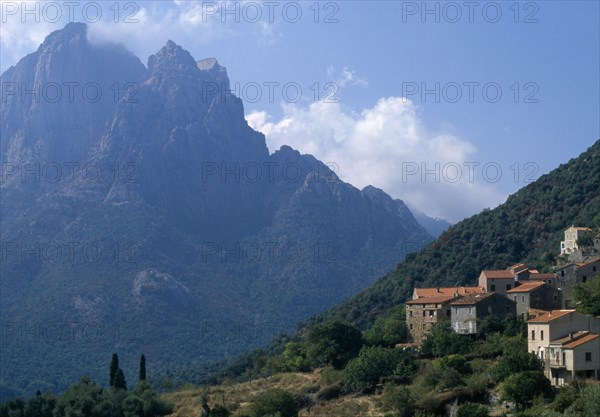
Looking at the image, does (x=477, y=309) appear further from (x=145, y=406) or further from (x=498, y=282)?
(x=145, y=406)

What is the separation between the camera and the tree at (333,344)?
76.2 meters

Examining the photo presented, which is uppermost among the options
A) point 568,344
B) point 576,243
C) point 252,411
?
point 576,243

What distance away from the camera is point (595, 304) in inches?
2662

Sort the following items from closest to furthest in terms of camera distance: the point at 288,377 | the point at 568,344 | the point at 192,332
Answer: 1. the point at 568,344
2. the point at 288,377
3. the point at 192,332

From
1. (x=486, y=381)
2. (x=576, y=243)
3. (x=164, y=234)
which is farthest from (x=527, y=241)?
(x=164, y=234)

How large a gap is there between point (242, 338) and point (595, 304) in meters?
89.3

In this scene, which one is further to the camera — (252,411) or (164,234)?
(164,234)

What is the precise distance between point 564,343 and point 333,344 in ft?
68.1

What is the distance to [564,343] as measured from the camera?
6053 centimetres

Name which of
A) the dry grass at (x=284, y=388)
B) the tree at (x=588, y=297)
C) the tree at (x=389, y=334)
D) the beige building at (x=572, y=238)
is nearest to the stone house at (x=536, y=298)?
the tree at (x=588, y=297)

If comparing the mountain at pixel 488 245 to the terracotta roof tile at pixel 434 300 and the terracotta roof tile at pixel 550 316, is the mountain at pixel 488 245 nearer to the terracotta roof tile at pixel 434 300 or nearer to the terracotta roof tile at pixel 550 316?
the terracotta roof tile at pixel 434 300

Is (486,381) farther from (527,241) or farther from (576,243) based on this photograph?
(527,241)

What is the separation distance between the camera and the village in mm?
60156

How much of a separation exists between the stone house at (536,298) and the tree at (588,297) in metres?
2.47
